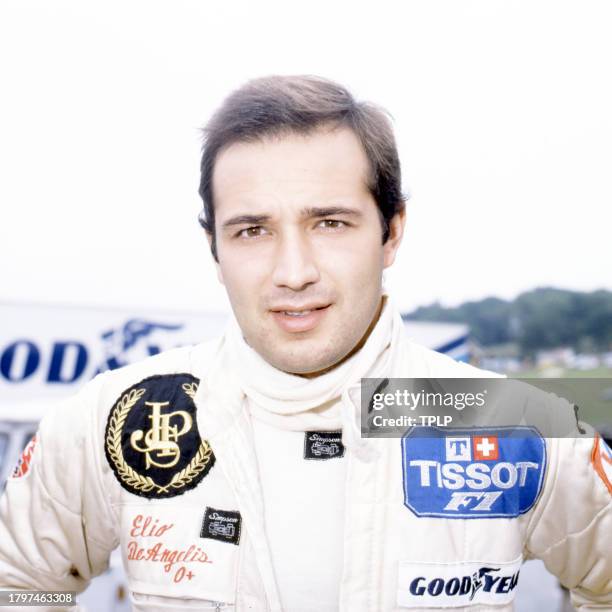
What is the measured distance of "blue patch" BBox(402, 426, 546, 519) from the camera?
1.56 m

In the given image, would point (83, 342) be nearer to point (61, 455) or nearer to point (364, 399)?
point (61, 455)

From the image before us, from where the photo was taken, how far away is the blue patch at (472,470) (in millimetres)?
1562

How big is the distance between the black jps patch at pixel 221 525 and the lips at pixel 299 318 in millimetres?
561

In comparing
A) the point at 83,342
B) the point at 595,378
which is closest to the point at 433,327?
the point at 83,342

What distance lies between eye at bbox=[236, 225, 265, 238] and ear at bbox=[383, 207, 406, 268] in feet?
1.50

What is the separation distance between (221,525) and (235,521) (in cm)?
4

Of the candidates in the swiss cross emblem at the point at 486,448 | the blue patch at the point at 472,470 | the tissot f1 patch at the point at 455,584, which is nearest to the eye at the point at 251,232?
the blue patch at the point at 472,470

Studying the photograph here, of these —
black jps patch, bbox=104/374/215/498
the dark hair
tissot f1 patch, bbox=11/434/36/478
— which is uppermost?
the dark hair

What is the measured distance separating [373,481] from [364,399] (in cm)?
23

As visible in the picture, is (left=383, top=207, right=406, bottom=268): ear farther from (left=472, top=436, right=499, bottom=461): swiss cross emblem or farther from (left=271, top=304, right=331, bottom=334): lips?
(left=472, top=436, right=499, bottom=461): swiss cross emblem

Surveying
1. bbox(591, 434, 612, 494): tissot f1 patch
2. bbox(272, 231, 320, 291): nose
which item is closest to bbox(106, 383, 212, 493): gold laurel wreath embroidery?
bbox(272, 231, 320, 291): nose

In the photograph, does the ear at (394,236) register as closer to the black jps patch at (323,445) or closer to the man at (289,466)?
the man at (289,466)

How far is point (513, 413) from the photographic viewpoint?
1.66 m

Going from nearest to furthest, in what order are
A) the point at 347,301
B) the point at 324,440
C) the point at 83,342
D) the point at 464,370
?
the point at 347,301
the point at 324,440
the point at 464,370
the point at 83,342
